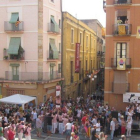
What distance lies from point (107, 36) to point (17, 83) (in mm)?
9665

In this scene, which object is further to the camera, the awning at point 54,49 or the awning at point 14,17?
the awning at point 54,49

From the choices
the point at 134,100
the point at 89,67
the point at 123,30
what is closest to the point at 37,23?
the point at 123,30

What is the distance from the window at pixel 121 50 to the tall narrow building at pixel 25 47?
6.94m

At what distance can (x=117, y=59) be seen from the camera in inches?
918

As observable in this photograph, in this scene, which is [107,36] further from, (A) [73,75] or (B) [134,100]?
(A) [73,75]

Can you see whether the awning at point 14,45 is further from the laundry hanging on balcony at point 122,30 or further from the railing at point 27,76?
the laundry hanging on balcony at point 122,30

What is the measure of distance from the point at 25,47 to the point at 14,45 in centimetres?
107

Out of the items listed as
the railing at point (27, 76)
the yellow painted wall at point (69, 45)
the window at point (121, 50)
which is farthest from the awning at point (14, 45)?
the window at point (121, 50)

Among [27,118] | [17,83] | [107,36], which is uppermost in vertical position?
[107,36]

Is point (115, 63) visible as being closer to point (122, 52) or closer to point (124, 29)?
point (122, 52)

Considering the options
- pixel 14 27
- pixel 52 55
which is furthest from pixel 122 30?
pixel 14 27

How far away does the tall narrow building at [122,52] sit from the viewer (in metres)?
23.2

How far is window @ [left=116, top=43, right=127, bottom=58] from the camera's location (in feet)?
77.9

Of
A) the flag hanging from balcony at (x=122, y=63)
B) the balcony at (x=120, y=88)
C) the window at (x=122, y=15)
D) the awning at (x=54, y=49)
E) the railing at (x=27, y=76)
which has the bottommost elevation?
the balcony at (x=120, y=88)
